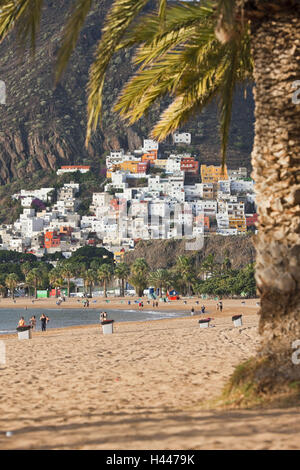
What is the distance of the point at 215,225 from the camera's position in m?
190

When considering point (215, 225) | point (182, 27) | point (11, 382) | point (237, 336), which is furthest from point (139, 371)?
point (215, 225)

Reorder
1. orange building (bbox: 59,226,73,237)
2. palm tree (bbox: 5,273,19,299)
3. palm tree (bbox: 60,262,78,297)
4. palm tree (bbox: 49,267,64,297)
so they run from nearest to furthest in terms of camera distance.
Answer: palm tree (bbox: 60,262,78,297) → palm tree (bbox: 49,267,64,297) → palm tree (bbox: 5,273,19,299) → orange building (bbox: 59,226,73,237)

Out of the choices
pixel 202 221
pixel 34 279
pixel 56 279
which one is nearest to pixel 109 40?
pixel 34 279

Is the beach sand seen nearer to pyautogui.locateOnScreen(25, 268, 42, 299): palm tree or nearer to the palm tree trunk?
the palm tree trunk

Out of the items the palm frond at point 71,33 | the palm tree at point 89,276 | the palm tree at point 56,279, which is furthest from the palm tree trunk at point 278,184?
the palm tree at point 56,279

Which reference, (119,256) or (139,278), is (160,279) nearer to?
(139,278)

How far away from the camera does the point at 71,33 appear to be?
257 inches

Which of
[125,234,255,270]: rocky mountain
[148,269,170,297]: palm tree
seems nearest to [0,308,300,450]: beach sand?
[148,269,170,297]: palm tree

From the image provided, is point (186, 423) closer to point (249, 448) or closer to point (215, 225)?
point (249, 448)

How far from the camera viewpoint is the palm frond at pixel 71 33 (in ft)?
20.4

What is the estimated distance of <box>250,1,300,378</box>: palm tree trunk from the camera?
24.8 feet

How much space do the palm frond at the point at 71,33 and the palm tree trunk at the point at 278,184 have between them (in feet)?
7.76

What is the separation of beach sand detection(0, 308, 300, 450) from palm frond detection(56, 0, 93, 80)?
348 cm

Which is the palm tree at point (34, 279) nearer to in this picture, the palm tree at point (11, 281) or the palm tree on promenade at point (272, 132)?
the palm tree at point (11, 281)
